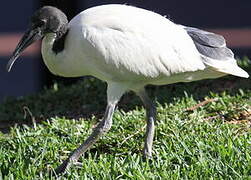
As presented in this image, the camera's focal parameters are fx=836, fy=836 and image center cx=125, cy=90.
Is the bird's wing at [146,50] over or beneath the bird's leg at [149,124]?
over

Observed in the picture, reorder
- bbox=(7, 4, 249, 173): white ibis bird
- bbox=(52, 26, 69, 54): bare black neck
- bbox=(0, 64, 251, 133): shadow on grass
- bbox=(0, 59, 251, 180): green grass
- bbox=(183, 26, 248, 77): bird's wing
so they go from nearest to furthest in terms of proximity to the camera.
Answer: bbox=(0, 59, 251, 180): green grass < bbox=(7, 4, 249, 173): white ibis bird < bbox=(52, 26, 69, 54): bare black neck < bbox=(183, 26, 248, 77): bird's wing < bbox=(0, 64, 251, 133): shadow on grass

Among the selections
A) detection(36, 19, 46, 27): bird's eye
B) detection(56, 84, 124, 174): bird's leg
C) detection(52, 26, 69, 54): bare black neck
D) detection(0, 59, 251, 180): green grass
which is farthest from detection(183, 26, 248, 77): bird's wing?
detection(36, 19, 46, 27): bird's eye

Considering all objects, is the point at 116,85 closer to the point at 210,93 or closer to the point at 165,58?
the point at 165,58

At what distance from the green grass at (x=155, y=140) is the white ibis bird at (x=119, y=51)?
216 mm

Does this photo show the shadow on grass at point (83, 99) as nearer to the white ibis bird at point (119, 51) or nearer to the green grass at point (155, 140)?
the green grass at point (155, 140)

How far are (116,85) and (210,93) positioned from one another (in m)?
2.05

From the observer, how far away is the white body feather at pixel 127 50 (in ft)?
18.4

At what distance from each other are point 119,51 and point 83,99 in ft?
9.55

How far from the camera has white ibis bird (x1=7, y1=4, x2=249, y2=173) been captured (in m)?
5.61

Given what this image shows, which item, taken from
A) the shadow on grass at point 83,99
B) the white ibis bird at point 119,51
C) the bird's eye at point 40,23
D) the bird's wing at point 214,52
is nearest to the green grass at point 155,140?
the shadow on grass at point 83,99

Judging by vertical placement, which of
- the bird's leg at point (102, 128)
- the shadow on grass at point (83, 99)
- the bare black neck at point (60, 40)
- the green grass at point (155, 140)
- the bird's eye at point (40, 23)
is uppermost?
the bird's eye at point (40, 23)

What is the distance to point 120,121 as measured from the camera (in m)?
6.71

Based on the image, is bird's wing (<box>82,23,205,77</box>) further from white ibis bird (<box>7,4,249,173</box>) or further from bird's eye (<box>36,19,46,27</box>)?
bird's eye (<box>36,19,46,27</box>)

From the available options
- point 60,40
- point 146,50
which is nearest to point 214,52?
point 146,50
